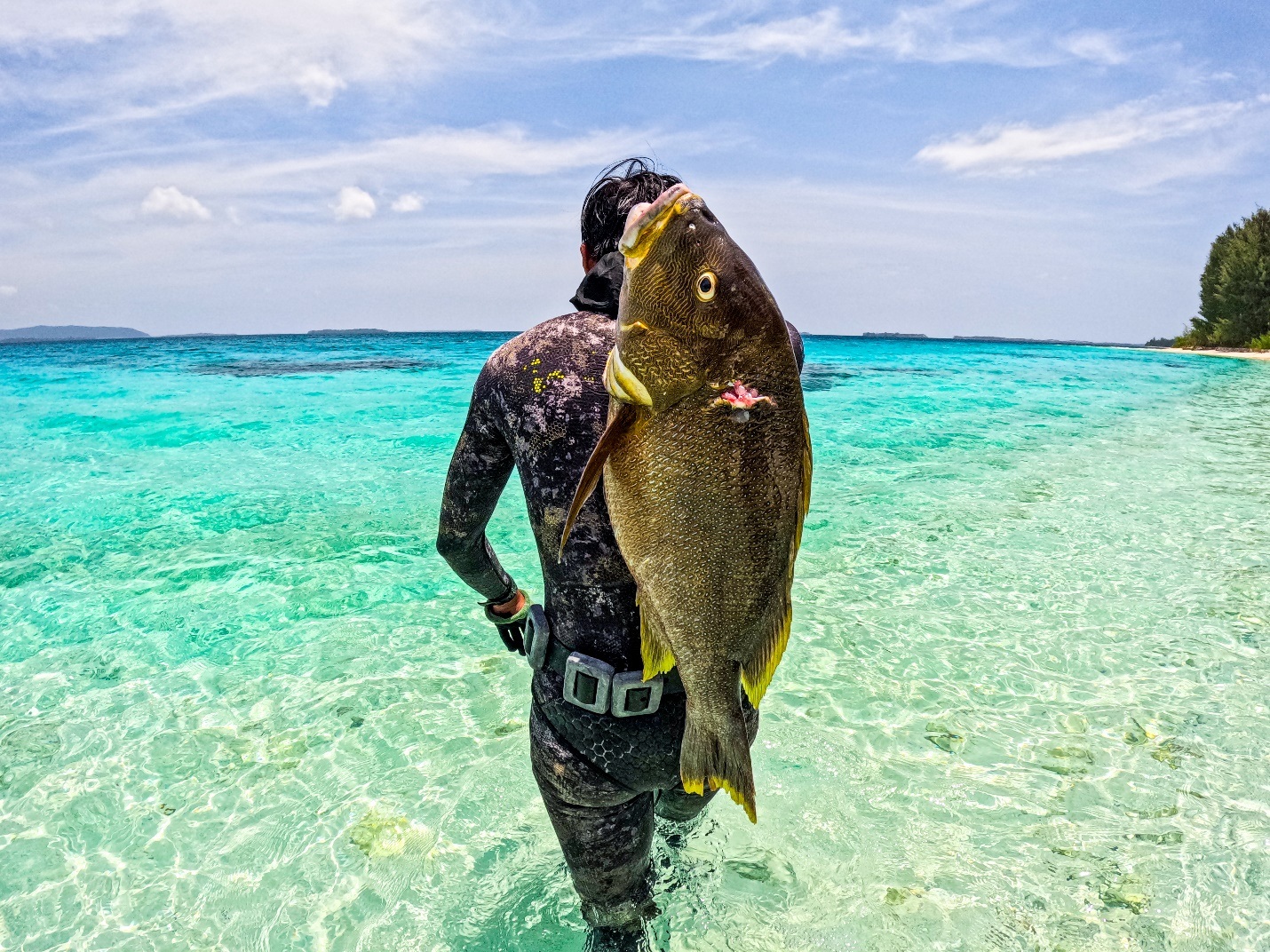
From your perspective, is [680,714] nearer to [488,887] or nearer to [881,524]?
[488,887]

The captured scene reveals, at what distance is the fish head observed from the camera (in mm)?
1385

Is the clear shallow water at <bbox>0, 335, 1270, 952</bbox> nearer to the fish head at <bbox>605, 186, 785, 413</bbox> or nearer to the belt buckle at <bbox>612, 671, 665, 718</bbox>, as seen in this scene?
the belt buckle at <bbox>612, 671, 665, 718</bbox>

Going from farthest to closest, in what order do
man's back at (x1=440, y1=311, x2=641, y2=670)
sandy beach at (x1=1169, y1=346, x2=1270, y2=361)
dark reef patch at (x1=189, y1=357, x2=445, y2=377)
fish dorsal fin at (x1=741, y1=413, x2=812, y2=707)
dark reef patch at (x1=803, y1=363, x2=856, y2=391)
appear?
sandy beach at (x1=1169, y1=346, x2=1270, y2=361)
dark reef patch at (x1=189, y1=357, x2=445, y2=377)
dark reef patch at (x1=803, y1=363, x2=856, y2=391)
man's back at (x1=440, y1=311, x2=641, y2=670)
fish dorsal fin at (x1=741, y1=413, x2=812, y2=707)

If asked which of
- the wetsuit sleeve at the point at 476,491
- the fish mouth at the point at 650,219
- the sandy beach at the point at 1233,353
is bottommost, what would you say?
the wetsuit sleeve at the point at 476,491

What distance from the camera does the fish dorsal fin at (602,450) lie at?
1.43 metres

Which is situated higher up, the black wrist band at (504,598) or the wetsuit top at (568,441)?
the wetsuit top at (568,441)

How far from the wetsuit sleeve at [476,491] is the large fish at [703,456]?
629mm

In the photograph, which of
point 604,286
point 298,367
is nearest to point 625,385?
point 604,286

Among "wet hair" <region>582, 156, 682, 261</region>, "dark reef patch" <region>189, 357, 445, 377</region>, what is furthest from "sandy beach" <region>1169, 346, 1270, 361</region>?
"wet hair" <region>582, 156, 682, 261</region>

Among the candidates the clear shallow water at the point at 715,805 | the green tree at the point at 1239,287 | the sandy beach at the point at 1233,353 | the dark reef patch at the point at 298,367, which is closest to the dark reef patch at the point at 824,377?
the dark reef patch at the point at 298,367

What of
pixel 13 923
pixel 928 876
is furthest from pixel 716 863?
pixel 13 923

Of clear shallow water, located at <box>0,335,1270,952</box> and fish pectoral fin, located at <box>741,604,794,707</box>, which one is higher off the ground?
fish pectoral fin, located at <box>741,604,794,707</box>

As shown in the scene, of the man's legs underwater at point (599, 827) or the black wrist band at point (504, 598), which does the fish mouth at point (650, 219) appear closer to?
the man's legs underwater at point (599, 827)

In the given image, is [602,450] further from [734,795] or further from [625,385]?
[734,795]
